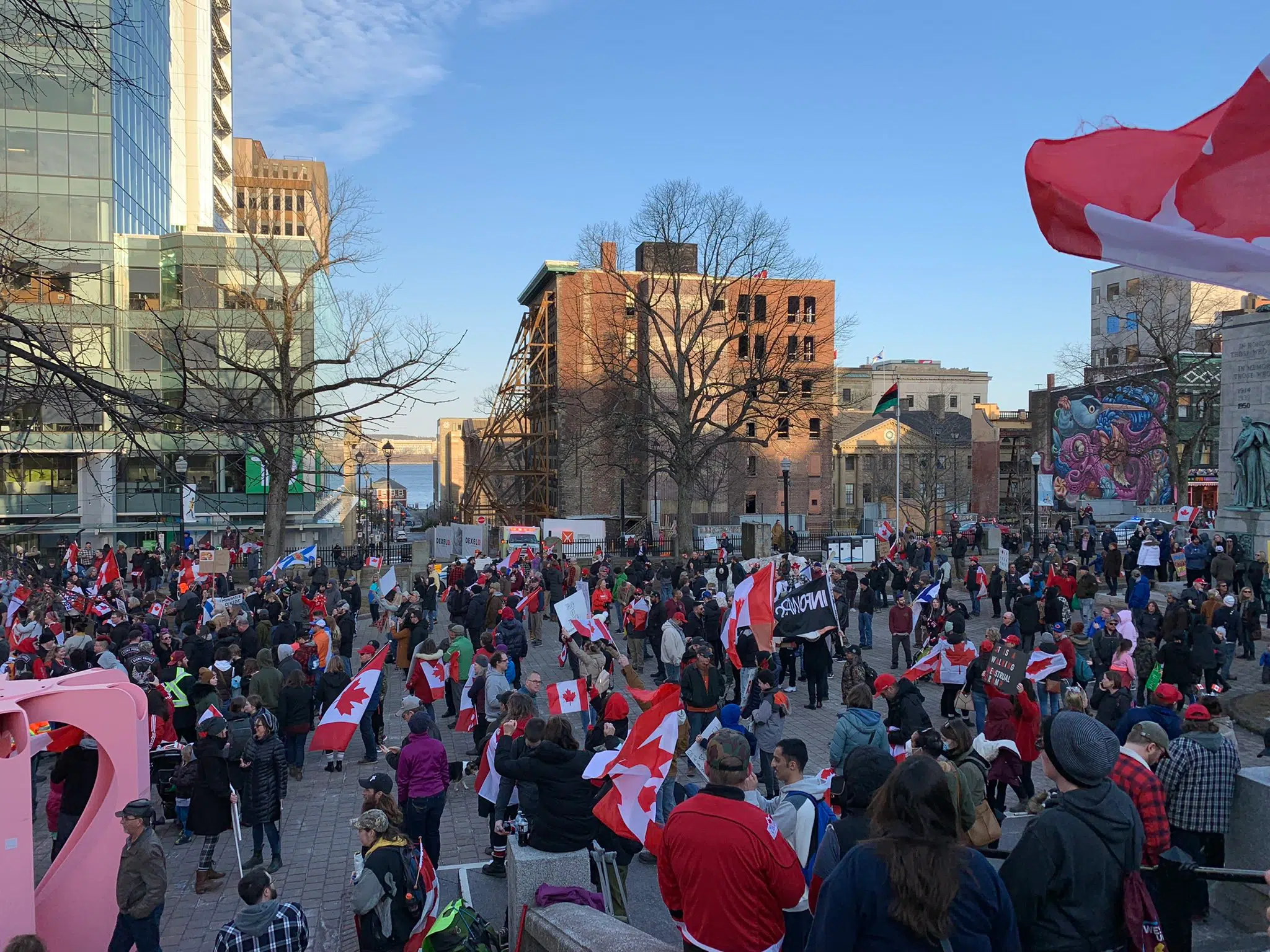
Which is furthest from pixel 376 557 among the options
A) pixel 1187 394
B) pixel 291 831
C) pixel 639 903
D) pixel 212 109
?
pixel 212 109

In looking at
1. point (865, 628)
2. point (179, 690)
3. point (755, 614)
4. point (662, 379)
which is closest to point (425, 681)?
point (179, 690)

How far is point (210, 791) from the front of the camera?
953 cm

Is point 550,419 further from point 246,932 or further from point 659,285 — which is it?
point 246,932

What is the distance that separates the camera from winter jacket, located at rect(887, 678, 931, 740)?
396 inches

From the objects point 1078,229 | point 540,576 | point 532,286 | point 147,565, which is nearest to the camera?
point 1078,229

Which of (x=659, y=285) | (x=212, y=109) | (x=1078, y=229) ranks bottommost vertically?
(x=1078, y=229)

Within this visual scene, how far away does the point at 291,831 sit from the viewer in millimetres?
11133

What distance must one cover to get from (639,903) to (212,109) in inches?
3099

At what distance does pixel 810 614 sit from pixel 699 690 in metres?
4.21

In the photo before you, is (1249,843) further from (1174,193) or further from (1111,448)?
(1111,448)

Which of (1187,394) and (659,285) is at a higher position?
(659,285)

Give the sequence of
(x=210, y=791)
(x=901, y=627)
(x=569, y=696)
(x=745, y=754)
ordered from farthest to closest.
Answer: (x=901, y=627) < (x=569, y=696) < (x=210, y=791) < (x=745, y=754)

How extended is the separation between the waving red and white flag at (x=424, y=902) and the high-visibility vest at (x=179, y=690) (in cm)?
652

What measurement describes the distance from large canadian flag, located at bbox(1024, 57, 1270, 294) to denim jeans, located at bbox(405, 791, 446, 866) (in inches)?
276
